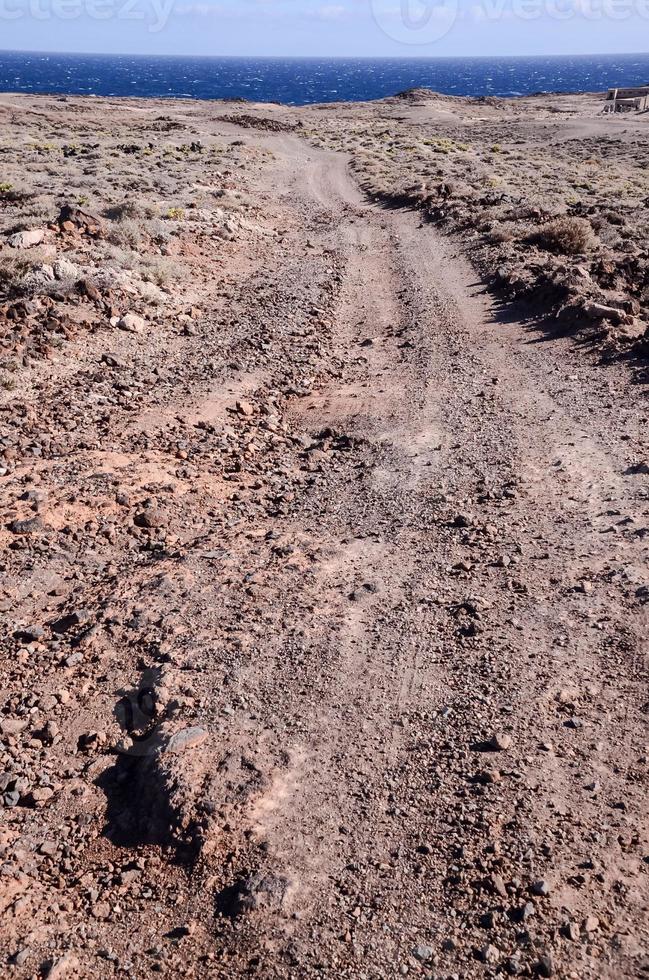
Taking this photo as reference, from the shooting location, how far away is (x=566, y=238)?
17.4 meters

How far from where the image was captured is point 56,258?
45.6 feet

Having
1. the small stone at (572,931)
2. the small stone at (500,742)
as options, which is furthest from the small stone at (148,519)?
the small stone at (572,931)

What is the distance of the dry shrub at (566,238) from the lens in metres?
17.3

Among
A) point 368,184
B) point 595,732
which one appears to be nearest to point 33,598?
point 595,732

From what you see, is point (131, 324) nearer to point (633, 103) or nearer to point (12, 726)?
→ point (12, 726)

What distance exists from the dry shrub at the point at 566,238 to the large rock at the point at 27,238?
11256mm

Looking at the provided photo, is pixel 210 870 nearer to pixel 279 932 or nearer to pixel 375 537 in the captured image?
pixel 279 932

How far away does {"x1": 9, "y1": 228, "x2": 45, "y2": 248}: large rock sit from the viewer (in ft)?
46.5

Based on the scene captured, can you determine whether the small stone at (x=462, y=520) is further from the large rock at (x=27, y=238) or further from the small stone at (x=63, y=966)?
the large rock at (x=27, y=238)

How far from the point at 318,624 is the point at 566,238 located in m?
14.5

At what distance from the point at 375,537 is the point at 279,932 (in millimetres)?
4008

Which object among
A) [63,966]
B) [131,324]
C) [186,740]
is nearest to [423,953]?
[63,966]

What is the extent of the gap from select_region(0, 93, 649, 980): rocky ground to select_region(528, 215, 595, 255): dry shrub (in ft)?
7.04

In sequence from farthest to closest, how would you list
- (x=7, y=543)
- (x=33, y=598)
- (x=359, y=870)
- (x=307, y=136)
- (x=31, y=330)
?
(x=307, y=136) → (x=31, y=330) → (x=7, y=543) → (x=33, y=598) → (x=359, y=870)
